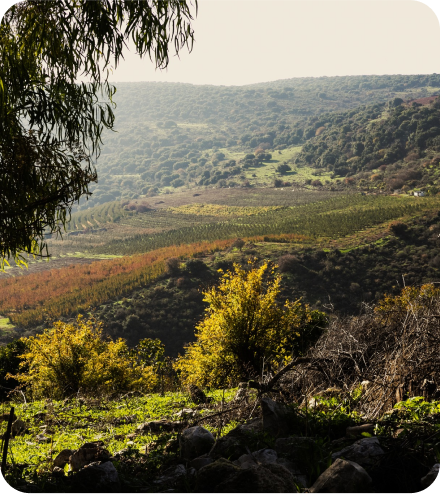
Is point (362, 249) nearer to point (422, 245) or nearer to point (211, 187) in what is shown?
point (422, 245)

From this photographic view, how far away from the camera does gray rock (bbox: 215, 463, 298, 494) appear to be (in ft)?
6.98

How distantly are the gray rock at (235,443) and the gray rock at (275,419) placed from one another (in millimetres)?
108

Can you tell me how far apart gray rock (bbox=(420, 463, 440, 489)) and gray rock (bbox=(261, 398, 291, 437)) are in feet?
4.49

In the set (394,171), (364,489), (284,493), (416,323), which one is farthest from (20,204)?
(394,171)

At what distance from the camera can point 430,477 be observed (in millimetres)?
2113

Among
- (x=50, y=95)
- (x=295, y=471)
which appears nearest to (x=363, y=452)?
(x=295, y=471)

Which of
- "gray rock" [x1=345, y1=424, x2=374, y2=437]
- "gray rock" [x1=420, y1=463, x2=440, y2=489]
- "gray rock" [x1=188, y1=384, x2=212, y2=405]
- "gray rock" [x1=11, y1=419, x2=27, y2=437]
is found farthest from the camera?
"gray rock" [x1=188, y1=384, x2=212, y2=405]

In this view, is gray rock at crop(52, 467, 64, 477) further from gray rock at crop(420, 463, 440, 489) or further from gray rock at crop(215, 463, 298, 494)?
gray rock at crop(420, 463, 440, 489)

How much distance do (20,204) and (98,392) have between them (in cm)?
618

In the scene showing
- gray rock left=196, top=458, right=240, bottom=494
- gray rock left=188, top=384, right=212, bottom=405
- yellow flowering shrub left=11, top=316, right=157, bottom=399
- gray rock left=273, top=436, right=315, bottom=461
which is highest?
gray rock left=196, top=458, right=240, bottom=494

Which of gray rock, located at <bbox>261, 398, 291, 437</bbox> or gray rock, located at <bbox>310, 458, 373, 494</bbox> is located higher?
gray rock, located at <bbox>310, 458, 373, 494</bbox>

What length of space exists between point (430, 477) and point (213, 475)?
117 centimetres

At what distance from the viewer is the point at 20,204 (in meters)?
3.95

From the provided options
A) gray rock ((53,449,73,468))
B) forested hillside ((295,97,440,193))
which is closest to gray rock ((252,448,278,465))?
gray rock ((53,449,73,468))
